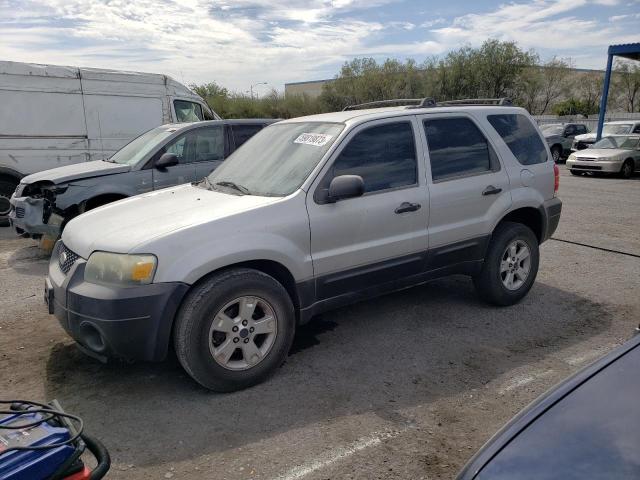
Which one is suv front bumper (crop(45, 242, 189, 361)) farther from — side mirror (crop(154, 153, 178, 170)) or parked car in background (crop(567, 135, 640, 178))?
parked car in background (crop(567, 135, 640, 178))

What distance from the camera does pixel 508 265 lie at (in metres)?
5.00

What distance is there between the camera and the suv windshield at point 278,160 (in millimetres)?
3951

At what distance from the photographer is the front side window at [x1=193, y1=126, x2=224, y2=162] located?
7602mm

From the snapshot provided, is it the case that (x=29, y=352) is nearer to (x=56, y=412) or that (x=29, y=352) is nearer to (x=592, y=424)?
(x=56, y=412)

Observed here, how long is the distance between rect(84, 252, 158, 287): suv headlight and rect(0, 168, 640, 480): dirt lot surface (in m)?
0.82

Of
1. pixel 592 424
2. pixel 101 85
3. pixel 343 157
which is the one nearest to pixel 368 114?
pixel 343 157

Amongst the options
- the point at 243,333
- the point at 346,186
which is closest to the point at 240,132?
the point at 346,186

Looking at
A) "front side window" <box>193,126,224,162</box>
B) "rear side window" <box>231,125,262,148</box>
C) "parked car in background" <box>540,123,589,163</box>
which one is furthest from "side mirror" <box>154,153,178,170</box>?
"parked car in background" <box>540,123,589,163</box>

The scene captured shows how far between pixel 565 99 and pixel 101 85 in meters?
46.2

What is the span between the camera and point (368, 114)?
4.32 m

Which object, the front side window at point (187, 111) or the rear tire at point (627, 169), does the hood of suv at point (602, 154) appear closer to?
the rear tire at point (627, 169)

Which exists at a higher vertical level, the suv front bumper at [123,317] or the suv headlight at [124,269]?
the suv headlight at [124,269]

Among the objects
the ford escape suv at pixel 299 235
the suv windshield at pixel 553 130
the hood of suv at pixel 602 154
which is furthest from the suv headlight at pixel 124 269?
the suv windshield at pixel 553 130

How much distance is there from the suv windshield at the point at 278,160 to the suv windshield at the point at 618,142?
1642cm
